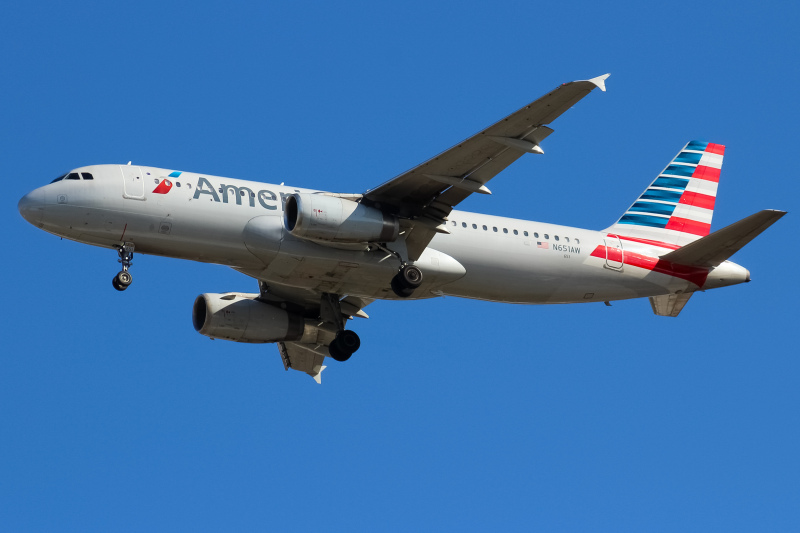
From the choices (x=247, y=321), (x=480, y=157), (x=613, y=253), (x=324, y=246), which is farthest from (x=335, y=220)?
(x=613, y=253)

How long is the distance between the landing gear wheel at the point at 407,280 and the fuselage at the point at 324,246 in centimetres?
36

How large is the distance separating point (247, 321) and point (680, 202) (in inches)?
658

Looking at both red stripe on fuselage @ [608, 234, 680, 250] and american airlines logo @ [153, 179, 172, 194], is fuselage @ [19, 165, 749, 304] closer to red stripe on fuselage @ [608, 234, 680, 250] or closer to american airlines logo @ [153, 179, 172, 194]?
american airlines logo @ [153, 179, 172, 194]

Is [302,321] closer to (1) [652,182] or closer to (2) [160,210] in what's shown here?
(2) [160,210]

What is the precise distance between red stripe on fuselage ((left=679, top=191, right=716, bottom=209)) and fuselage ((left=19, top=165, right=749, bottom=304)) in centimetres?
418

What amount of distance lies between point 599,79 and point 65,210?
15755 millimetres

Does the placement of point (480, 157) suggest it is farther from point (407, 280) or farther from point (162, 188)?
point (162, 188)

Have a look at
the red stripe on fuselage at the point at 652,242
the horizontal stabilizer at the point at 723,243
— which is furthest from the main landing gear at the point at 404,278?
the horizontal stabilizer at the point at 723,243

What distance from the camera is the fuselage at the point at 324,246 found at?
34750 mm

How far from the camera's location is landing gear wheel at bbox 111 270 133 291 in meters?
34.9

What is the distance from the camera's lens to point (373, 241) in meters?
35.9

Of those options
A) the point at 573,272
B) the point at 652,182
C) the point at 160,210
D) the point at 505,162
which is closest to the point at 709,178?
the point at 652,182

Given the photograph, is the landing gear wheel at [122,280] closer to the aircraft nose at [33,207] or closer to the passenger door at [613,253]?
the aircraft nose at [33,207]

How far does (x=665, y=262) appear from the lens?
134 ft
